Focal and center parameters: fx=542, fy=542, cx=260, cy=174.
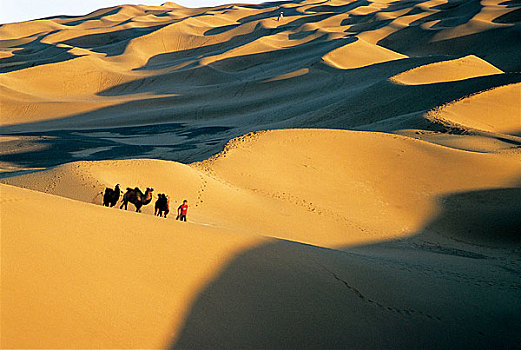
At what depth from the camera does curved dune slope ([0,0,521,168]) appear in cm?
2625

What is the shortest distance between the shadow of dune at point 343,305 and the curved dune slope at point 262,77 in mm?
11625

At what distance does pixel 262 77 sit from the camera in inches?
1571

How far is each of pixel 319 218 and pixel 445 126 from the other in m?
10.7

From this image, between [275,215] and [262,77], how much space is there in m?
29.5

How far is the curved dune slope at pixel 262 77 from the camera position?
2625 cm

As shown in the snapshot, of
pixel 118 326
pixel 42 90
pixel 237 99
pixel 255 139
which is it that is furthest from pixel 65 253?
pixel 42 90

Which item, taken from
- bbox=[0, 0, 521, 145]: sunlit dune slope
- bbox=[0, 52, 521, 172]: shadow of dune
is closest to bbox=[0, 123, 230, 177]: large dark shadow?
bbox=[0, 52, 521, 172]: shadow of dune

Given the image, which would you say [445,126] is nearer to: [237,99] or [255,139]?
[255,139]

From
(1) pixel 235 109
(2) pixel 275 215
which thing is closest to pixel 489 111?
(1) pixel 235 109

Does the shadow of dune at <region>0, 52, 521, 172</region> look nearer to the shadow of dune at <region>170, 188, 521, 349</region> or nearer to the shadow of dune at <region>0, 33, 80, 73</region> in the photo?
the shadow of dune at <region>170, 188, 521, 349</region>

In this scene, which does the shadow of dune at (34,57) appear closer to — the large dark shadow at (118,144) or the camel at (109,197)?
the large dark shadow at (118,144)

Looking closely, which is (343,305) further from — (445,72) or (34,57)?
(34,57)

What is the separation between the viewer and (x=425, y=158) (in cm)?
1586

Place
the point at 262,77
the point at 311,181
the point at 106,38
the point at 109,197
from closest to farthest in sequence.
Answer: the point at 109,197 → the point at 311,181 → the point at 262,77 → the point at 106,38
